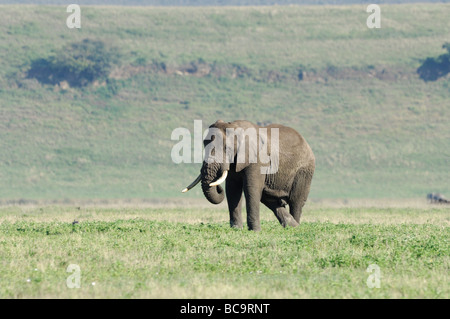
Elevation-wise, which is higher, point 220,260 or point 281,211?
point 281,211

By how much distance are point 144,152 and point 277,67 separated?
22636 millimetres

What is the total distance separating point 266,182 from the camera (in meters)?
24.6

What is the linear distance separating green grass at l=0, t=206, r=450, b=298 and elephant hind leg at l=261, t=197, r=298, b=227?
43cm

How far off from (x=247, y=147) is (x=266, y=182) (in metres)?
1.91

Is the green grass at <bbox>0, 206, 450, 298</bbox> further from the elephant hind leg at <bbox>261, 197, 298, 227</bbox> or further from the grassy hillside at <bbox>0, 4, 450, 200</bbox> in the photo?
the grassy hillside at <bbox>0, 4, 450, 200</bbox>

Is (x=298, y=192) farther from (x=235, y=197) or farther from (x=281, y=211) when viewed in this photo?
(x=235, y=197)


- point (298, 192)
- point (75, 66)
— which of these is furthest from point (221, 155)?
point (75, 66)

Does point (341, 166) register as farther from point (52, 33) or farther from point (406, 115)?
point (52, 33)

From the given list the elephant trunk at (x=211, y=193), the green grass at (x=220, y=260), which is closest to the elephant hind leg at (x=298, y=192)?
the green grass at (x=220, y=260)

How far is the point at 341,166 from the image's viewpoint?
7694cm

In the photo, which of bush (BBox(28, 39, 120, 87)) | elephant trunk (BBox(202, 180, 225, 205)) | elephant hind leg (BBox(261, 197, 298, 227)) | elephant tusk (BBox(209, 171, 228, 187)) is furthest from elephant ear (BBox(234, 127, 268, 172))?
bush (BBox(28, 39, 120, 87))

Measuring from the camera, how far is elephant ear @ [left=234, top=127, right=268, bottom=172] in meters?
22.9

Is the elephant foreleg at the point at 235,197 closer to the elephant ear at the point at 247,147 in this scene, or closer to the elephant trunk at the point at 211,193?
the elephant trunk at the point at 211,193

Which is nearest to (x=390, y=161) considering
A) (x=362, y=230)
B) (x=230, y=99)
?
(x=230, y=99)
